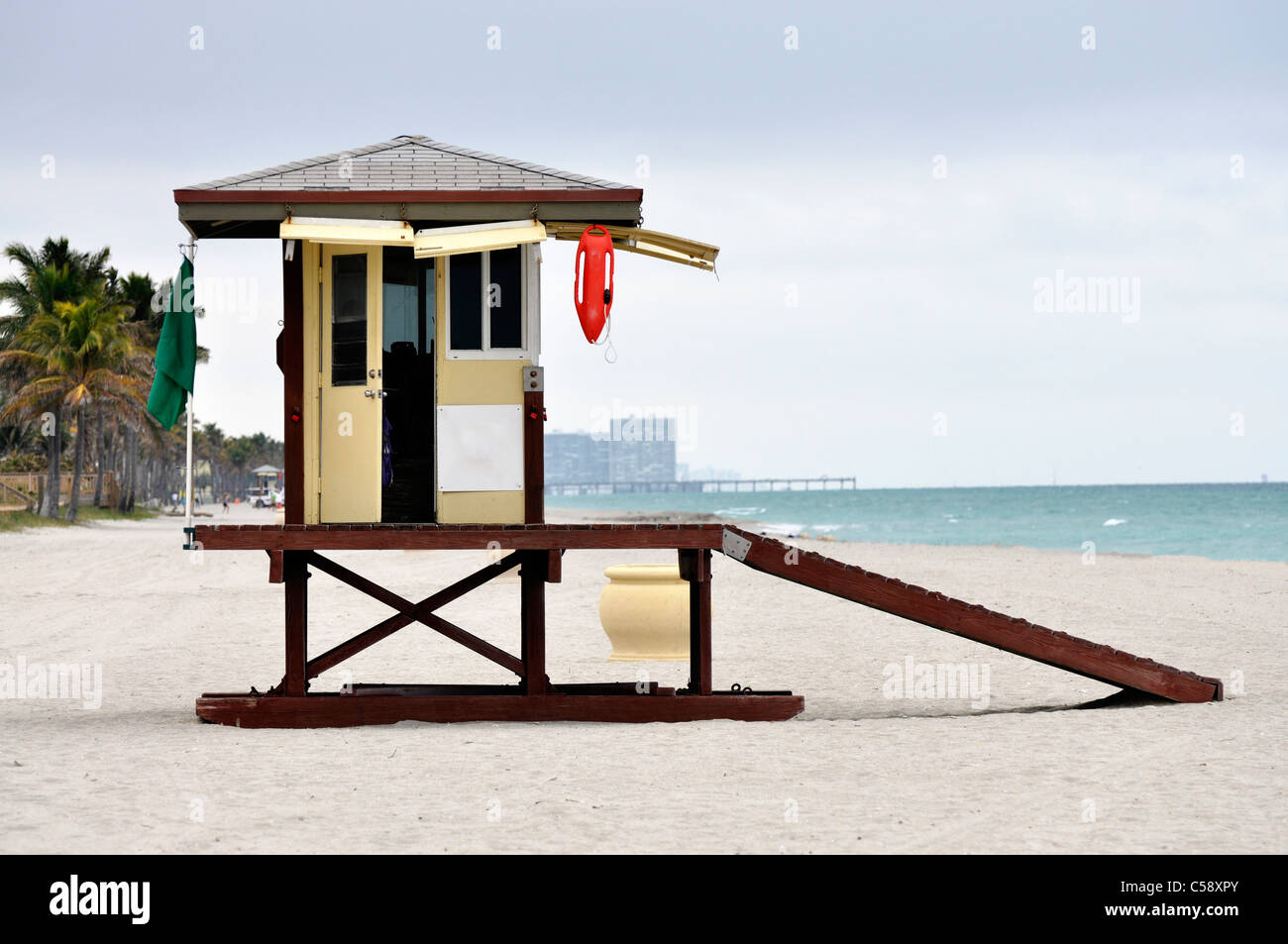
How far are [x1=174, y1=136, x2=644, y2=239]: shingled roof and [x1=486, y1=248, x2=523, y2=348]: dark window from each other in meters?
0.35

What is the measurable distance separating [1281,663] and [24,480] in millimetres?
52390

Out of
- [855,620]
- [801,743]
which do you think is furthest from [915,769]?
[855,620]

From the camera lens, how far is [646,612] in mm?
13906

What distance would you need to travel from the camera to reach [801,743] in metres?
9.05

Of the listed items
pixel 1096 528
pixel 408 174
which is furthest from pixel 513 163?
pixel 1096 528

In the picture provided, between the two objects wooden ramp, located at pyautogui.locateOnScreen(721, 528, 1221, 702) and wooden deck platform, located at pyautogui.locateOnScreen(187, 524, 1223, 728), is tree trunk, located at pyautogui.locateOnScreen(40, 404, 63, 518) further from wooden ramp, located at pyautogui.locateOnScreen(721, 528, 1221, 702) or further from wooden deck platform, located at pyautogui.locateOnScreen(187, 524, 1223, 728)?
wooden ramp, located at pyautogui.locateOnScreen(721, 528, 1221, 702)

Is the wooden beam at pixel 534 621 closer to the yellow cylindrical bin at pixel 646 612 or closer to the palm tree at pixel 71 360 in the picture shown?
the yellow cylindrical bin at pixel 646 612

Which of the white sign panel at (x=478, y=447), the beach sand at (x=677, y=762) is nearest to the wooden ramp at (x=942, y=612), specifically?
the beach sand at (x=677, y=762)

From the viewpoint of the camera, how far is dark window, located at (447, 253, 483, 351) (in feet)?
33.1

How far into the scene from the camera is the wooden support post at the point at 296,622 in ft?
33.6

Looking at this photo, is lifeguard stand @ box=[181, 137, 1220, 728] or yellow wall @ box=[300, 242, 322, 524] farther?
yellow wall @ box=[300, 242, 322, 524]

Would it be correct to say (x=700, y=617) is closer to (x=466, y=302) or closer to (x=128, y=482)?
(x=466, y=302)

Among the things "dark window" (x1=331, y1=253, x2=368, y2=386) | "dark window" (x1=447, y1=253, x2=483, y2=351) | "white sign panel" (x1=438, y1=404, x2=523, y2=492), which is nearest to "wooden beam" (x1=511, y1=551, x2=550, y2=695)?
"white sign panel" (x1=438, y1=404, x2=523, y2=492)

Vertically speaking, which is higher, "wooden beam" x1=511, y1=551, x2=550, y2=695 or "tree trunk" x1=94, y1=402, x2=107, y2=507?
"tree trunk" x1=94, y1=402, x2=107, y2=507
